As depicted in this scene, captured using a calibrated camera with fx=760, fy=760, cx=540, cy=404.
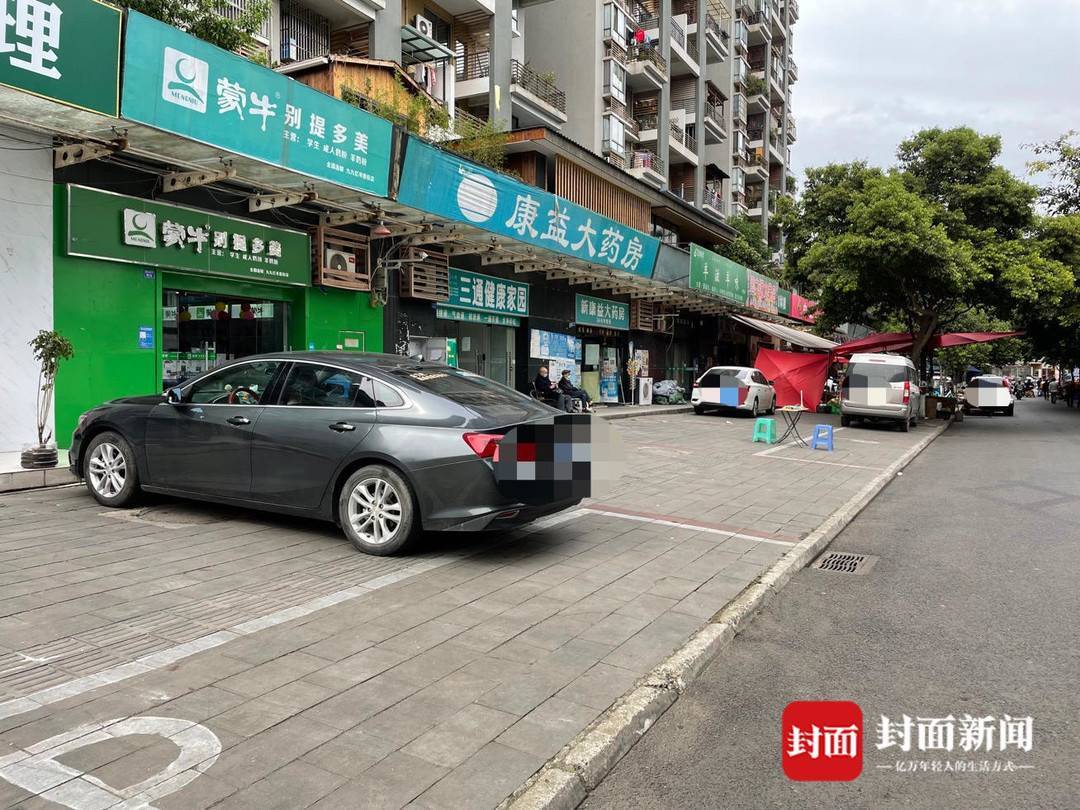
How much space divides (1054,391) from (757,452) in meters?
46.8

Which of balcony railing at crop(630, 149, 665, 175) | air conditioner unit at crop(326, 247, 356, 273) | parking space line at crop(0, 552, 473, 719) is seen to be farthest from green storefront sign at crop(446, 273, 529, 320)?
balcony railing at crop(630, 149, 665, 175)

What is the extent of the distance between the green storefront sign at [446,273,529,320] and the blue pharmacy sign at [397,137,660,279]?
200cm

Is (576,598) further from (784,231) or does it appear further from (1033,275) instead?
(784,231)

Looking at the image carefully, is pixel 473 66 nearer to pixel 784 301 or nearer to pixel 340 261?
pixel 340 261

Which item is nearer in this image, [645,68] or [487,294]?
[487,294]

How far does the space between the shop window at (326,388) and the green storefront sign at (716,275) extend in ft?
64.2

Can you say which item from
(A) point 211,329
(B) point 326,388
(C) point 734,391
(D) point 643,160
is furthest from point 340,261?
(D) point 643,160

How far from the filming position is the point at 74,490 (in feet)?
25.8

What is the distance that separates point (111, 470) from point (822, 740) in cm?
623

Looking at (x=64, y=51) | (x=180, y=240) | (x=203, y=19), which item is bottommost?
(x=180, y=240)

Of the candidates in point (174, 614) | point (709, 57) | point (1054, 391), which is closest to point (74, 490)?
point (174, 614)

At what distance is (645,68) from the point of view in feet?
108

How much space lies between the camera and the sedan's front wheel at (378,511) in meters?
5.35

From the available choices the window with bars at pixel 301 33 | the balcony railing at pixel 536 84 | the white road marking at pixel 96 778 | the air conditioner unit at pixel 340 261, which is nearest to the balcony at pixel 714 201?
the balcony railing at pixel 536 84
